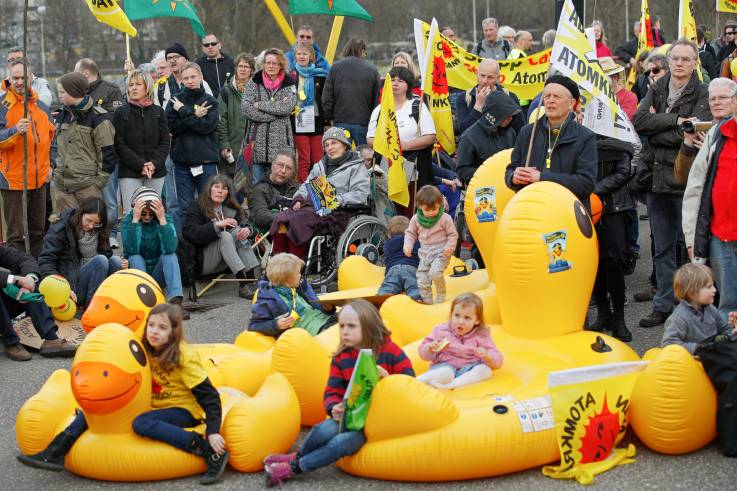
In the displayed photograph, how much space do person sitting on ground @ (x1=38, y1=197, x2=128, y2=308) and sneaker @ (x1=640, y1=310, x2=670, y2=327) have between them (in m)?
4.46

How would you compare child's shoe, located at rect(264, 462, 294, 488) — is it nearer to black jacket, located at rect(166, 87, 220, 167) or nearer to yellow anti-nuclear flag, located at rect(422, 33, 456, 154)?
yellow anti-nuclear flag, located at rect(422, 33, 456, 154)

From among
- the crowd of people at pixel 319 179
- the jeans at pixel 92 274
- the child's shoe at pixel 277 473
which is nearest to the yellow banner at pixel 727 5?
the crowd of people at pixel 319 179

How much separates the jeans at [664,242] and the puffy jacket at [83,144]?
5447mm

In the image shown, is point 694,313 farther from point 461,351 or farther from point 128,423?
point 128,423

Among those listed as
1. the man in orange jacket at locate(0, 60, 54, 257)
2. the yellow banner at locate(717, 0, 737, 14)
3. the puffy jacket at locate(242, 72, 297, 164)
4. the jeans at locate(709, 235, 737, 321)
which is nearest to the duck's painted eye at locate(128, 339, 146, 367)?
the jeans at locate(709, 235, 737, 321)

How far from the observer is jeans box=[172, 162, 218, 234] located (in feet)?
38.6

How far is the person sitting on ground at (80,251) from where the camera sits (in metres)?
9.30

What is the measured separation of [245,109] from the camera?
1193 cm

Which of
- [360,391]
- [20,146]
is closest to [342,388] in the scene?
[360,391]

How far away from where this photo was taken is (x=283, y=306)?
7.74m

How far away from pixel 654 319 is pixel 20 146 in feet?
20.8

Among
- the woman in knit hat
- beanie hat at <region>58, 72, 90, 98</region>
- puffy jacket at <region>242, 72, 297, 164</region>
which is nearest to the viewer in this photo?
beanie hat at <region>58, 72, 90, 98</region>

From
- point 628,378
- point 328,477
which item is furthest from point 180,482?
point 628,378

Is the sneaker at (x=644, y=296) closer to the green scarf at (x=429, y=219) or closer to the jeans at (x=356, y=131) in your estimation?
the green scarf at (x=429, y=219)
